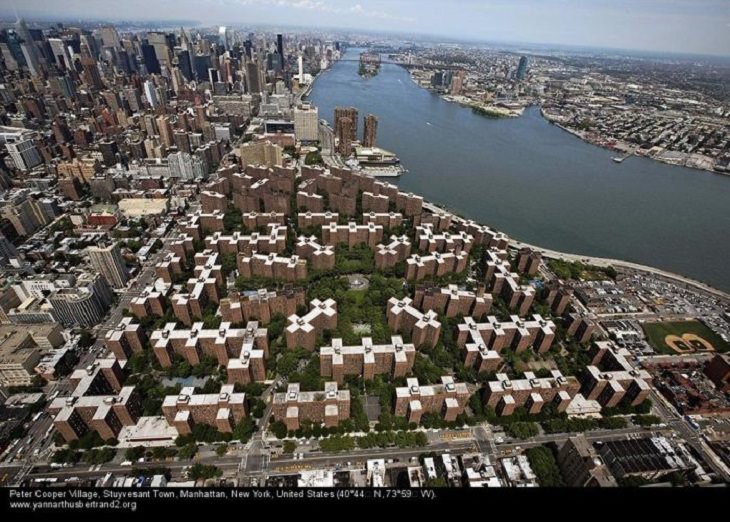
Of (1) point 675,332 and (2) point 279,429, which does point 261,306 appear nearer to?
(2) point 279,429

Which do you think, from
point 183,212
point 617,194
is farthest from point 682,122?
point 183,212

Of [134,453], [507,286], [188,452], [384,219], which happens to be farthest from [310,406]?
[384,219]

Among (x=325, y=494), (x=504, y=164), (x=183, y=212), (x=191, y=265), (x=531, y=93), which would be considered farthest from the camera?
(x=531, y=93)

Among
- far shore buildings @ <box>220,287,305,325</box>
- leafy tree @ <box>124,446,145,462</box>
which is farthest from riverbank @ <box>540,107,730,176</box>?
leafy tree @ <box>124,446,145,462</box>

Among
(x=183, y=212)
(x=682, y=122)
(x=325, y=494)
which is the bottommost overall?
(x=183, y=212)

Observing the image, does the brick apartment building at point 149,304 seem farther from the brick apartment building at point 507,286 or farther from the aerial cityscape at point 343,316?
the brick apartment building at point 507,286

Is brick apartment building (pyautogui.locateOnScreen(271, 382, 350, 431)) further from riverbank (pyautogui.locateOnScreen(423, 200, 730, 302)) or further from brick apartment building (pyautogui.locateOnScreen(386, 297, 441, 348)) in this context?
riverbank (pyautogui.locateOnScreen(423, 200, 730, 302))

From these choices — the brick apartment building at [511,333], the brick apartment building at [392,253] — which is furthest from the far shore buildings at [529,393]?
the brick apartment building at [392,253]

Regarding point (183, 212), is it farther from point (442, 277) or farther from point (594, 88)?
point (594, 88)
